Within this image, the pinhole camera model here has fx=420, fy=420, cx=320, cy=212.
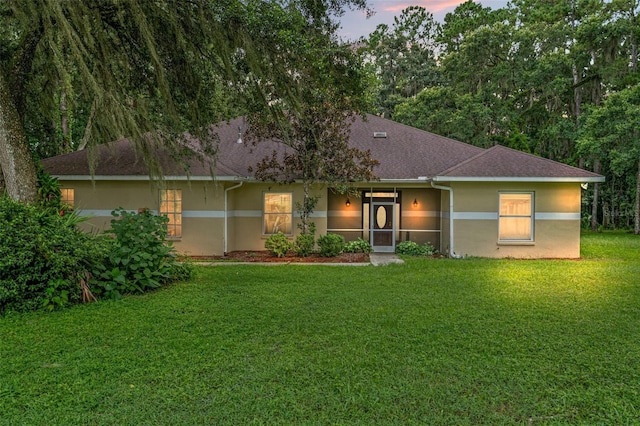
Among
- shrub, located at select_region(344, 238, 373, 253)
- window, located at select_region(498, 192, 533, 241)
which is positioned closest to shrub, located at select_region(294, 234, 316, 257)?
shrub, located at select_region(344, 238, 373, 253)

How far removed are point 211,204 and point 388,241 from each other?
5634 millimetres

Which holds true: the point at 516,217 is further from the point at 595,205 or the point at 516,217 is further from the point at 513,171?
the point at 595,205

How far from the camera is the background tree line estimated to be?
67.2 ft

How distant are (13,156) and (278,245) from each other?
20.6 feet

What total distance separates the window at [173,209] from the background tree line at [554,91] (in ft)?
37.6

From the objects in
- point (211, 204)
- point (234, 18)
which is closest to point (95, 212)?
point (211, 204)

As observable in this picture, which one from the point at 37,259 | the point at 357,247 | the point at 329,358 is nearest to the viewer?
the point at 329,358

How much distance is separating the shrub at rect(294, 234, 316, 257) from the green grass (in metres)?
4.46

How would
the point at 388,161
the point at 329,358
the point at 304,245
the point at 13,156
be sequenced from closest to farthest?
the point at 329,358, the point at 13,156, the point at 304,245, the point at 388,161

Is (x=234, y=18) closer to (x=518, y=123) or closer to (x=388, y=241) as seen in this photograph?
(x=388, y=241)

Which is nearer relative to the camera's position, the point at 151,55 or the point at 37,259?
the point at 37,259

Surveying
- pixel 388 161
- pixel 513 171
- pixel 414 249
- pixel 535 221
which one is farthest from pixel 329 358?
pixel 388 161

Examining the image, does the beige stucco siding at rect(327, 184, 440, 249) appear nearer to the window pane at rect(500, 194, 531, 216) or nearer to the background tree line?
the window pane at rect(500, 194, 531, 216)

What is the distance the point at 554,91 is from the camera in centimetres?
2302
